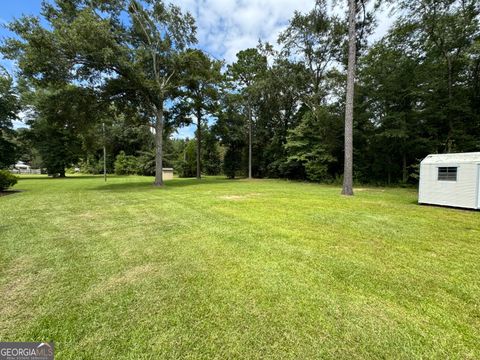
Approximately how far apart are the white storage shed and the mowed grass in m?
2.81

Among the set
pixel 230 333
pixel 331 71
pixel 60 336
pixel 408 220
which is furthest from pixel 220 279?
pixel 331 71

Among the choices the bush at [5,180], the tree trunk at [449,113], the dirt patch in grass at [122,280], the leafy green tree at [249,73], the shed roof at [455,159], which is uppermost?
the leafy green tree at [249,73]

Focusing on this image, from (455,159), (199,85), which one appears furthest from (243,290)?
(199,85)

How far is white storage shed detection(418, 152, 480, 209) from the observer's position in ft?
22.4

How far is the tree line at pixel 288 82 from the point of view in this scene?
1103 cm

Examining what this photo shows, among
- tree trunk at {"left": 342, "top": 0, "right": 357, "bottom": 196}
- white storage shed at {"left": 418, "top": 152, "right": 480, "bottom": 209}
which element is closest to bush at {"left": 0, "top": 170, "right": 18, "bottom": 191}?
tree trunk at {"left": 342, "top": 0, "right": 357, "bottom": 196}

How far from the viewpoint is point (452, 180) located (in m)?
7.37

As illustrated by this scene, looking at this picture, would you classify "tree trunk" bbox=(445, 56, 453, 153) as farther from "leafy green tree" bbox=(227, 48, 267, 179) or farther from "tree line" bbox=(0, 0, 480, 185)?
"leafy green tree" bbox=(227, 48, 267, 179)

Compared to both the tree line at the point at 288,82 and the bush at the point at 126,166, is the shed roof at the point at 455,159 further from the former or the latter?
the bush at the point at 126,166

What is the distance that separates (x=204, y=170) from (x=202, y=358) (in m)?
31.4

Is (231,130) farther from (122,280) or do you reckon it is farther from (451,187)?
(122,280)

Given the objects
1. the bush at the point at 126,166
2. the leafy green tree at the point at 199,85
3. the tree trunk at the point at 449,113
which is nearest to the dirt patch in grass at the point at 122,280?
the leafy green tree at the point at 199,85

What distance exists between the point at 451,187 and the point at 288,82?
54.7 feet

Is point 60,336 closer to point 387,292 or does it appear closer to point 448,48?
point 387,292
